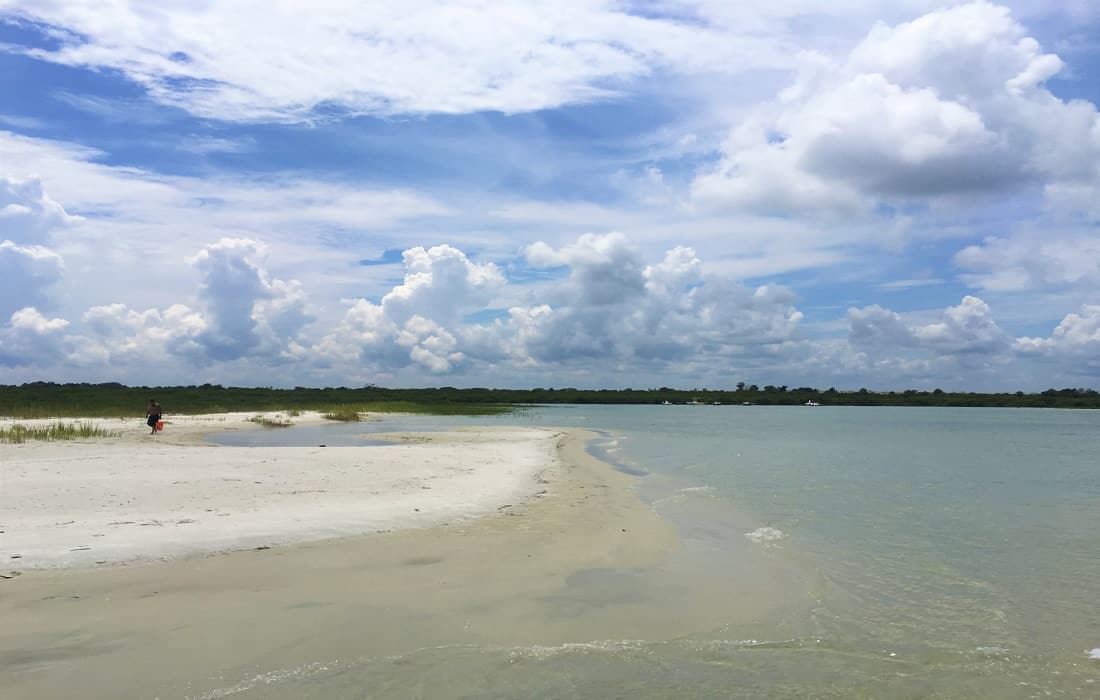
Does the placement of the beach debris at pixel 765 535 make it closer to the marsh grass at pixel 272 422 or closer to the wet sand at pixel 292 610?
the wet sand at pixel 292 610

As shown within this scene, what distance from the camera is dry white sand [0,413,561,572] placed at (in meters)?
11.4

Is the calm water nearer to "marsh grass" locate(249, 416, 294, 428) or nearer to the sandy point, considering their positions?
the sandy point

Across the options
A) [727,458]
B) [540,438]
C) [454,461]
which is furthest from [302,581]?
[540,438]

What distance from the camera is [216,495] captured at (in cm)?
1603

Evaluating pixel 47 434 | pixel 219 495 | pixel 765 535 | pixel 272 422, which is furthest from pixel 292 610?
pixel 272 422

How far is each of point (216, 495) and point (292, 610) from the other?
857 cm

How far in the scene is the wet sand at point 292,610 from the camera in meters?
6.96

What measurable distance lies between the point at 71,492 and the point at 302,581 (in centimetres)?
901

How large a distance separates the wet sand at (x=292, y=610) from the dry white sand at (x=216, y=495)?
892mm

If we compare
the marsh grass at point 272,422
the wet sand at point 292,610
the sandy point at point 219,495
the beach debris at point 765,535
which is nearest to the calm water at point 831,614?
the beach debris at point 765,535

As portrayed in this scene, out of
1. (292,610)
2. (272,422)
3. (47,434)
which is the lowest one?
(272,422)

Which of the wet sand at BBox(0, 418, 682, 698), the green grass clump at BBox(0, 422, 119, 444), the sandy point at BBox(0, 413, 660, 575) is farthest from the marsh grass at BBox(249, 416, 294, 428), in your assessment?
the wet sand at BBox(0, 418, 682, 698)

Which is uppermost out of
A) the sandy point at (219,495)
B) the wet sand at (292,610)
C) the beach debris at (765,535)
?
the sandy point at (219,495)

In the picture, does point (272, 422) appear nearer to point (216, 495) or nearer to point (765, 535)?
point (216, 495)
